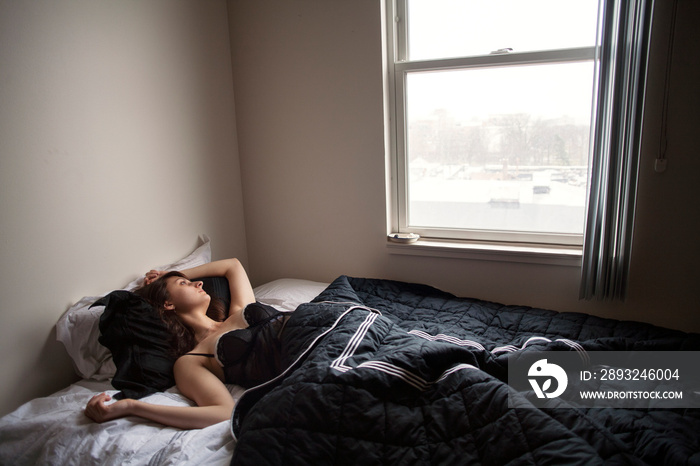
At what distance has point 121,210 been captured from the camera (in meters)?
1.83

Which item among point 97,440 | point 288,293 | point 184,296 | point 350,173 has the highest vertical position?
point 350,173

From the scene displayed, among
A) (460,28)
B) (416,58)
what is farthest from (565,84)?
(416,58)

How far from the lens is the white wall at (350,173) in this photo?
69.7 inches

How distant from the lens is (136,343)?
153 centimetres

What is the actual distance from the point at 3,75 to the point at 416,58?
164cm

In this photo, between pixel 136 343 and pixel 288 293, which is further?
pixel 288 293

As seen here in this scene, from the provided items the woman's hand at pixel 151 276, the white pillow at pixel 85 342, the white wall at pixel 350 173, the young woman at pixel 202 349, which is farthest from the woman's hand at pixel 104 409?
the white wall at pixel 350 173

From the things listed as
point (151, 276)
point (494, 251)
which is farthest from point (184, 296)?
point (494, 251)

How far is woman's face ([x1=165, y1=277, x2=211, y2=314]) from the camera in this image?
167cm

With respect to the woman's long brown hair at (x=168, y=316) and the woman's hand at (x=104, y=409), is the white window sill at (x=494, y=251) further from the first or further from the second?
the woman's hand at (x=104, y=409)

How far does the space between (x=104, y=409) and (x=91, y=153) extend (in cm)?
95

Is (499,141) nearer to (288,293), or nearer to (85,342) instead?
(288,293)

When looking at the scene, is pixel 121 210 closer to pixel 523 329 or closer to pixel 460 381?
pixel 460 381

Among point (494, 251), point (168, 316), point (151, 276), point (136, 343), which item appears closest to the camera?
point (136, 343)
